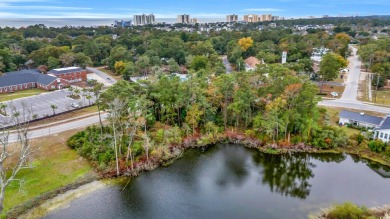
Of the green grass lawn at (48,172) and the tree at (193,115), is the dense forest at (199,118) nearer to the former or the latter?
the tree at (193,115)

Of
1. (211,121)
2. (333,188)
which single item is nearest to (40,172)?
(211,121)

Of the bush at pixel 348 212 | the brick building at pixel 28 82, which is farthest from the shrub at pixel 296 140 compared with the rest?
the brick building at pixel 28 82

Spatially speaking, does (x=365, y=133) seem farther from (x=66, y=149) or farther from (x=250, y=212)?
(x=66, y=149)

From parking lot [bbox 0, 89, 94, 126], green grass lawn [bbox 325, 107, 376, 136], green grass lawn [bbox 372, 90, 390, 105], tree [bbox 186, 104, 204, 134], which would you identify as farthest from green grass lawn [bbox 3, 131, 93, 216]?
green grass lawn [bbox 372, 90, 390, 105]

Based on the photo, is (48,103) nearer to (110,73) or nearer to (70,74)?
(70,74)

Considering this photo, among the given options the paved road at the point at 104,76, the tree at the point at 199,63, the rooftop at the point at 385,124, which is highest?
the tree at the point at 199,63

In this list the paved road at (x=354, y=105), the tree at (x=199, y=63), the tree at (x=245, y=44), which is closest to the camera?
the paved road at (x=354, y=105)

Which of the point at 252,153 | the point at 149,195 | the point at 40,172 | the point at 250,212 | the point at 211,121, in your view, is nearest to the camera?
the point at 250,212
